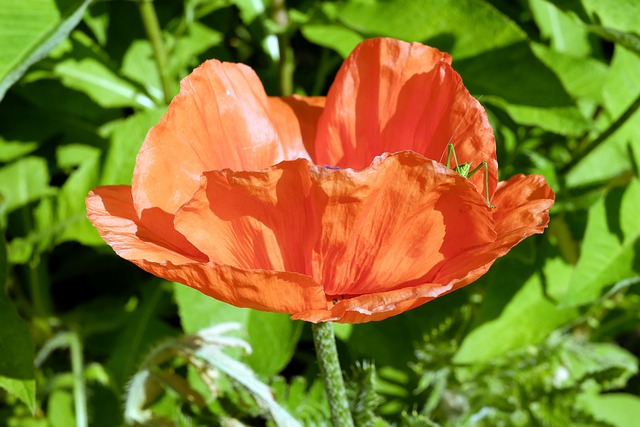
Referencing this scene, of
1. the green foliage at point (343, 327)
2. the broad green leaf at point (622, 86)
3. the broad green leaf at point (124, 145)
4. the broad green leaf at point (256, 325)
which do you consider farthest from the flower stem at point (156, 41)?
the broad green leaf at point (622, 86)

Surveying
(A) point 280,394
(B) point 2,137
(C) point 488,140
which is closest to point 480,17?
(C) point 488,140

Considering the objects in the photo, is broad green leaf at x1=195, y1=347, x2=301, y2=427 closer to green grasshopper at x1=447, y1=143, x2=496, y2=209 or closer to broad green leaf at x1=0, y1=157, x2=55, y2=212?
green grasshopper at x1=447, y1=143, x2=496, y2=209

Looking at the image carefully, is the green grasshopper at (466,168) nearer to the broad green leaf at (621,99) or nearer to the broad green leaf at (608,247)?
the broad green leaf at (608,247)

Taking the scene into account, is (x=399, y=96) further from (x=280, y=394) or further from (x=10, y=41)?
(x=10, y=41)

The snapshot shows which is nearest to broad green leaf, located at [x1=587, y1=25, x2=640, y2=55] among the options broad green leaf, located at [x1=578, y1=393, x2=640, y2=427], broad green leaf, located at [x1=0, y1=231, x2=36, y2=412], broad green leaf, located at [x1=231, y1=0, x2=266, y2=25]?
broad green leaf, located at [x1=231, y1=0, x2=266, y2=25]

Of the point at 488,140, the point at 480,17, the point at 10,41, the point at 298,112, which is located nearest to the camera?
the point at 488,140

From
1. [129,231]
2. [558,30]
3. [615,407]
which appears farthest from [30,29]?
[615,407]

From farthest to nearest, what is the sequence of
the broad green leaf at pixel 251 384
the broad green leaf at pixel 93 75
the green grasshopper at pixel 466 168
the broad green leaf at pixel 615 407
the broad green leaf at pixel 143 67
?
the broad green leaf at pixel 615 407
the broad green leaf at pixel 143 67
the broad green leaf at pixel 93 75
the broad green leaf at pixel 251 384
the green grasshopper at pixel 466 168
